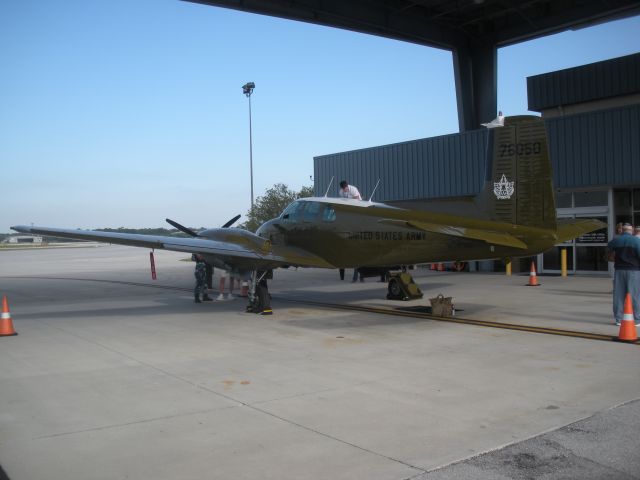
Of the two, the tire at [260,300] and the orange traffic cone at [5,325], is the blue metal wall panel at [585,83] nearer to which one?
the tire at [260,300]

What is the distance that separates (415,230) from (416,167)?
62.6ft

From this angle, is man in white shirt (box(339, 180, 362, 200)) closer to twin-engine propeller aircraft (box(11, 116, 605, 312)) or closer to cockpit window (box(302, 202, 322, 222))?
twin-engine propeller aircraft (box(11, 116, 605, 312))

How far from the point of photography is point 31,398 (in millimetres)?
7105

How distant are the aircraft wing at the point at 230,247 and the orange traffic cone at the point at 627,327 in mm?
7006

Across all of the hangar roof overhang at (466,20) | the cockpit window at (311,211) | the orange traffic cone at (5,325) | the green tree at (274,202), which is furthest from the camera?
the green tree at (274,202)

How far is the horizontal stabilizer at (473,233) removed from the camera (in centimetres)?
1168

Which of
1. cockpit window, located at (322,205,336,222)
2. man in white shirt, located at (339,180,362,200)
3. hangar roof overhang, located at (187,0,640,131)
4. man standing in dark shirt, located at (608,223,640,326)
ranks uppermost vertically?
hangar roof overhang, located at (187,0,640,131)

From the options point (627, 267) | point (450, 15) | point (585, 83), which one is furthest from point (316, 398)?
point (450, 15)

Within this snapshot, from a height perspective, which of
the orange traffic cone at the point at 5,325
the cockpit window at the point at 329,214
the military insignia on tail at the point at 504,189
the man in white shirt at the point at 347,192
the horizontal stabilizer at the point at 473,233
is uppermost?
the man in white shirt at the point at 347,192

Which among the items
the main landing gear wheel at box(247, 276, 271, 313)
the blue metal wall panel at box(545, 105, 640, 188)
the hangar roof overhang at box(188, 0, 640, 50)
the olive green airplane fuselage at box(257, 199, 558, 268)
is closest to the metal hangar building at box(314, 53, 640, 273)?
the blue metal wall panel at box(545, 105, 640, 188)

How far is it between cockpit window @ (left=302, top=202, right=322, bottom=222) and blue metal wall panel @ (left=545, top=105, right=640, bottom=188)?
15667 mm

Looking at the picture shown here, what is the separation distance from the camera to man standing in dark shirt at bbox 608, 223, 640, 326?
11094 millimetres

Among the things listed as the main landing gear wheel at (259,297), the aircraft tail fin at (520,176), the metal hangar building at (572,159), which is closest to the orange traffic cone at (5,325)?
the main landing gear wheel at (259,297)

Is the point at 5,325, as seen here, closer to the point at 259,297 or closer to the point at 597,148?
the point at 259,297
